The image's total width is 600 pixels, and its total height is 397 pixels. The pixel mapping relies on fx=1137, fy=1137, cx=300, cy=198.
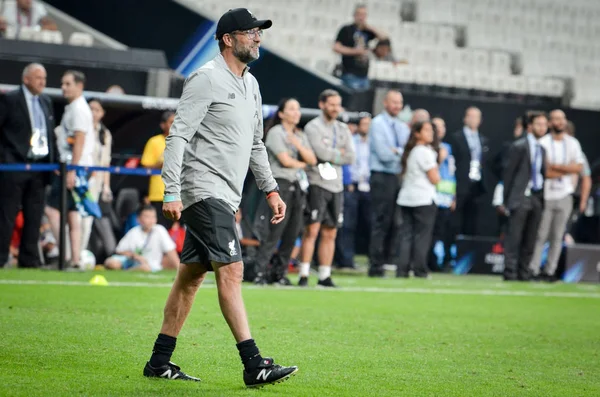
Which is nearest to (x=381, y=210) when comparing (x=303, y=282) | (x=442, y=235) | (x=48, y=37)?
(x=442, y=235)

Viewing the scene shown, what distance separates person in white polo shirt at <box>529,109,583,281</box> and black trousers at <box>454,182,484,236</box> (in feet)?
6.00

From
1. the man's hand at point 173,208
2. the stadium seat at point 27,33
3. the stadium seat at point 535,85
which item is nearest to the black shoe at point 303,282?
the stadium seat at point 27,33

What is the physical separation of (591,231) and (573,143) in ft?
10.3

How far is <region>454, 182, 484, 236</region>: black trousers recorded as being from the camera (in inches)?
739

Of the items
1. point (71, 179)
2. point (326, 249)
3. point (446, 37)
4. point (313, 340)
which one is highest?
point (446, 37)

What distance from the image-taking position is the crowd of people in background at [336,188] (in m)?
13.5

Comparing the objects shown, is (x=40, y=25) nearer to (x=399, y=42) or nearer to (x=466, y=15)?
(x=399, y=42)

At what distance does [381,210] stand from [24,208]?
16.9 ft

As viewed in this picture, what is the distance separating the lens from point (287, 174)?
13242mm

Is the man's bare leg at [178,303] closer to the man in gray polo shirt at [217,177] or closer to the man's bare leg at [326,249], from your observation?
the man in gray polo shirt at [217,177]

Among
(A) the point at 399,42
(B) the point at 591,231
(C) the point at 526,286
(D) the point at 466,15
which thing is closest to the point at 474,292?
(C) the point at 526,286

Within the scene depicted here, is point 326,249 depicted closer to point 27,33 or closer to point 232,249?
→ point 27,33

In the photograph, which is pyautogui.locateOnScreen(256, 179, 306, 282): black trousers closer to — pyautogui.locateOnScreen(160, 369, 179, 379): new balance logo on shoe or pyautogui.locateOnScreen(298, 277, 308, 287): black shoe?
pyautogui.locateOnScreen(298, 277, 308, 287): black shoe

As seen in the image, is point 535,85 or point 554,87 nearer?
point 535,85
